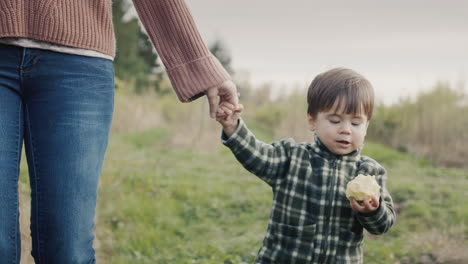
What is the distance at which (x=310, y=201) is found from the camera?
7.35 ft

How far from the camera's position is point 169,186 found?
5.73 metres

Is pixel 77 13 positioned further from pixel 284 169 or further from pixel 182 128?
pixel 182 128

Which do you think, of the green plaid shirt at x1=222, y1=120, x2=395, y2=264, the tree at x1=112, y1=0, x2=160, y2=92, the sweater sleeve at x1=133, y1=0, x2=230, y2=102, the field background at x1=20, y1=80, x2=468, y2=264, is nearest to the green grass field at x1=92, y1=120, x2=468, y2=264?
the field background at x1=20, y1=80, x2=468, y2=264

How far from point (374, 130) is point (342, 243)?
9.41 m

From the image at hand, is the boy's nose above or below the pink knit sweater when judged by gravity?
below

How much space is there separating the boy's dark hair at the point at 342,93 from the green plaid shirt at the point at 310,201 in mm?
171

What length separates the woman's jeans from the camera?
171 centimetres

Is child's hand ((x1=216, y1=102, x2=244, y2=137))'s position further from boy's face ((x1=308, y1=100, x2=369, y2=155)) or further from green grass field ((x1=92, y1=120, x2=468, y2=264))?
green grass field ((x1=92, y1=120, x2=468, y2=264))

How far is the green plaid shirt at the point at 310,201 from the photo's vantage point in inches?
86.8

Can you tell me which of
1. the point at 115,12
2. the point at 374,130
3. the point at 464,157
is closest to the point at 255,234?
the point at 464,157

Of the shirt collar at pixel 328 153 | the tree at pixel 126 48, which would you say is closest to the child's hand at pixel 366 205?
the shirt collar at pixel 328 153

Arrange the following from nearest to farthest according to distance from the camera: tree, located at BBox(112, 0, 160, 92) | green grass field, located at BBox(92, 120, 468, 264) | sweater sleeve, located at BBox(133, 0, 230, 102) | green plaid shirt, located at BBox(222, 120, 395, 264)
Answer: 1. sweater sleeve, located at BBox(133, 0, 230, 102)
2. green plaid shirt, located at BBox(222, 120, 395, 264)
3. green grass field, located at BBox(92, 120, 468, 264)
4. tree, located at BBox(112, 0, 160, 92)

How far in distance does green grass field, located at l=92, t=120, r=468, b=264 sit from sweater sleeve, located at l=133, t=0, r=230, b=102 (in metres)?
1.94

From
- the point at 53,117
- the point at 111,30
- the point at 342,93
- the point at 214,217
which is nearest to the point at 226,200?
the point at 214,217
